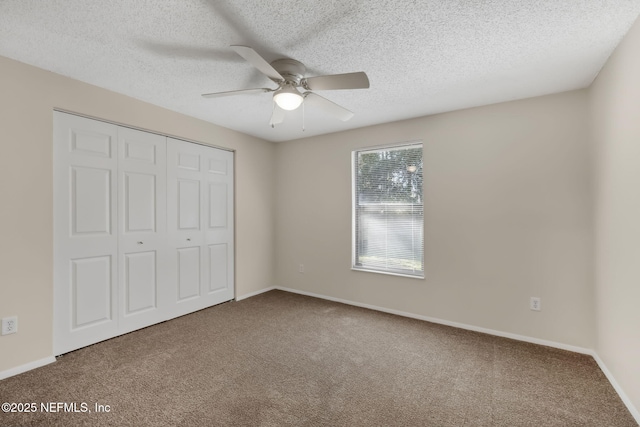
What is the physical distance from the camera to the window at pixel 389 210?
3.50 m

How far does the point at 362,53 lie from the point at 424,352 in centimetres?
251

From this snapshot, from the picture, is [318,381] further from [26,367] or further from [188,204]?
[188,204]

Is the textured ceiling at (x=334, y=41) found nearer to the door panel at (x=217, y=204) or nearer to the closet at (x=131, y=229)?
the closet at (x=131, y=229)

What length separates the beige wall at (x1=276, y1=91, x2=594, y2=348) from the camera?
2.61 meters

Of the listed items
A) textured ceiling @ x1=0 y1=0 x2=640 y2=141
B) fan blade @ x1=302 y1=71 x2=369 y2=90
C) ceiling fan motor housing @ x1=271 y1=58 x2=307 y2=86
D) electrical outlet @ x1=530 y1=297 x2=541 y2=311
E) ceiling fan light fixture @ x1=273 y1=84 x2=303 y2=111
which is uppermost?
textured ceiling @ x1=0 y1=0 x2=640 y2=141

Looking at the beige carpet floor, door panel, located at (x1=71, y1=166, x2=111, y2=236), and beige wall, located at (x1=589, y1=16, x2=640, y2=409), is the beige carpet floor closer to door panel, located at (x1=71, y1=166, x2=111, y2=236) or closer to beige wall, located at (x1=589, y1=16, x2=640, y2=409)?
beige wall, located at (x1=589, y1=16, x2=640, y2=409)

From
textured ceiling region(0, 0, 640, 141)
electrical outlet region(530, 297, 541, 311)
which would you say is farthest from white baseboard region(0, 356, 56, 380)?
electrical outlet region(530, 297, 541, 311)

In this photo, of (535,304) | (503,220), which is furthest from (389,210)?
(535,304)

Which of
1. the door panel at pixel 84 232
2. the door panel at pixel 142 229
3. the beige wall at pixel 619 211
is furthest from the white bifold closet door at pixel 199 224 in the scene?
the beige wall at pixel 619 211

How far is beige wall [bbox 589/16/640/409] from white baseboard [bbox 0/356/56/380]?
414cm

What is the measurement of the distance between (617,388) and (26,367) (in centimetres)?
432

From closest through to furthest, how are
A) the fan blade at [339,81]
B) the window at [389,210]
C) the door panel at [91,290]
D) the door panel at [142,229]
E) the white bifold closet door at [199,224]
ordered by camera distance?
the fan blade at [339,81] → the door panel at [91,290] → the door panel at [142,229] → the white bifold closet door at [199,224] → the window at [389,210]

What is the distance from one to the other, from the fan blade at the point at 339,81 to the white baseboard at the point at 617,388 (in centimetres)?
260

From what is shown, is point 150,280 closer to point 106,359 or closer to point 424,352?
point 106,359
